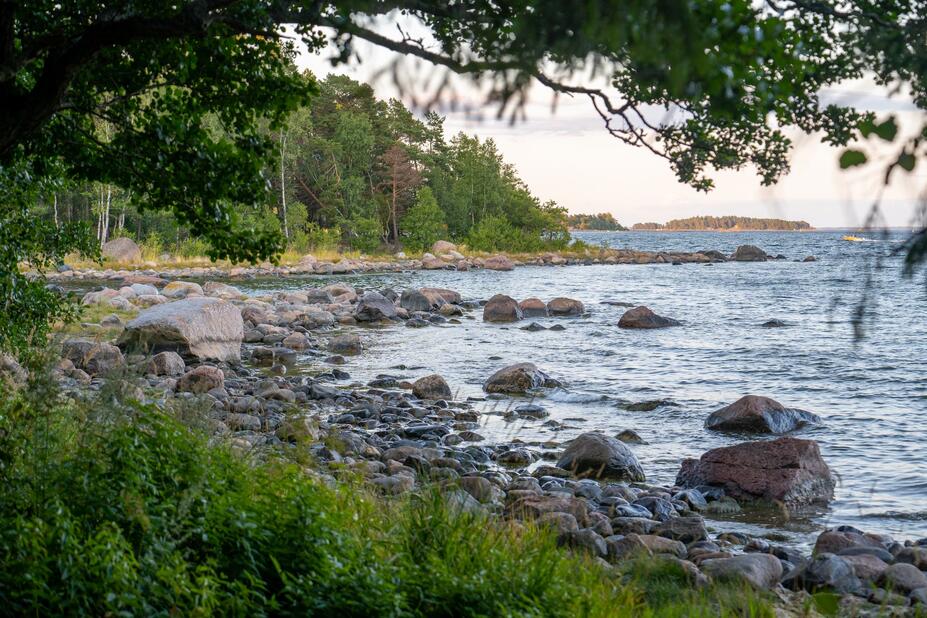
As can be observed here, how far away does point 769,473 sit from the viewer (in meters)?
9.09

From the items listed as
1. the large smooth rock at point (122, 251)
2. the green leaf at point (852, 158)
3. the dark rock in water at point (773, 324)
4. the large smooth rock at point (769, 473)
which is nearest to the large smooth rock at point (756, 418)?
the large smooth rock at point (769, 473)

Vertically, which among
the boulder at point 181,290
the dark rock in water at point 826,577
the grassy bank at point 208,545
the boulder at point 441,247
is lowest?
the dark rock in water at point 826,577

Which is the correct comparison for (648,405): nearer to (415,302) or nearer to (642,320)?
(642,320)

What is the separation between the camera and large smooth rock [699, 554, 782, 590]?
6.15 m

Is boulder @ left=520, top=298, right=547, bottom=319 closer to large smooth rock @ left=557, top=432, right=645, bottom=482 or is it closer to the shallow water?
the shallow water

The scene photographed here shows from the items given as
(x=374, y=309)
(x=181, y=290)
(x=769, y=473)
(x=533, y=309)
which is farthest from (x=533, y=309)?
(x=769, y=473)

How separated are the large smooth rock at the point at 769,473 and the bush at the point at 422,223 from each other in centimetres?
4707

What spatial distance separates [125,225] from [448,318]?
112 feet

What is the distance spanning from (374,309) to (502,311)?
3.96 m

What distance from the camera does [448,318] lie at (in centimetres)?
2625

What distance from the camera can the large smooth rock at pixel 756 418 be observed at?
474 inches

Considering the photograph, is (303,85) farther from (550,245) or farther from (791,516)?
(550,245)

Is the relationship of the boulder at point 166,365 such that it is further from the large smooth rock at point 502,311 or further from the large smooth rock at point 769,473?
the large smooth rock at point 502,311

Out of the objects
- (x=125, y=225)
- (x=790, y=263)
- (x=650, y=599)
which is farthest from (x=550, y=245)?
(x=650, y=599)
